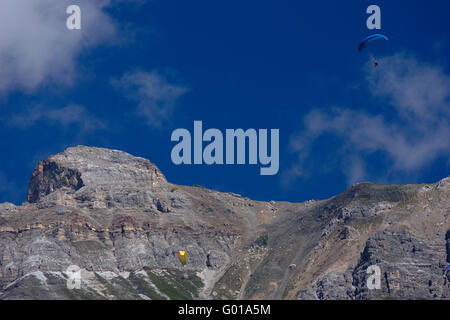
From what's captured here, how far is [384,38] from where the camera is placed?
177125 millimetres
